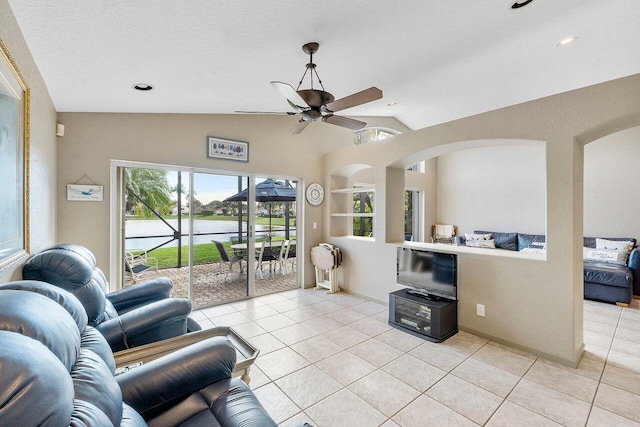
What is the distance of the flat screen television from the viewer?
3193 millimetres

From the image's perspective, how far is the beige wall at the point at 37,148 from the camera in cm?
146

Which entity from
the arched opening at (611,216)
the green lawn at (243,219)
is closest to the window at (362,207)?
the green lawn at (243,219)

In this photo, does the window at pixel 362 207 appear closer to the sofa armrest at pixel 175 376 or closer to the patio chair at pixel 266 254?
the patio chair at pixel 266 254

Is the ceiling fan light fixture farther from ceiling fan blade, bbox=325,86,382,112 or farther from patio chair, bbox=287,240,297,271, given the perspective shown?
patio chair, bbox=287,240,297,271

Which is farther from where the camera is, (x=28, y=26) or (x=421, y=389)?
(x=421, y=389)

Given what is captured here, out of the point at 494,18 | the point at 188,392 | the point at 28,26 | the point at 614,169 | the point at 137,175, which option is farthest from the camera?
the point at 614,169

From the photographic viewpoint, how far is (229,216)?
4.45 meters

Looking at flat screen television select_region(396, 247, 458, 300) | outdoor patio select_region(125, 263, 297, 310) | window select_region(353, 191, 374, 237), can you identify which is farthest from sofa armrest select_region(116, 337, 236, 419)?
window select_region(353, 191, 374, 237)

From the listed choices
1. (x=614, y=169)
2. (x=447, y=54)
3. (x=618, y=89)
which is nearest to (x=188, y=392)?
(x=447, y=54)

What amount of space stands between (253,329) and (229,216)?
1826mm

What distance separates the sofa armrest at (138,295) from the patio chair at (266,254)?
84.8 inches

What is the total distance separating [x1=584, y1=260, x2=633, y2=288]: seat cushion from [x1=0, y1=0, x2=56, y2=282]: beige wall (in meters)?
6.60

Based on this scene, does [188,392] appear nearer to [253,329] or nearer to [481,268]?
[253,329]

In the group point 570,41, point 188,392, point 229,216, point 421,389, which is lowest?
point 421,389
